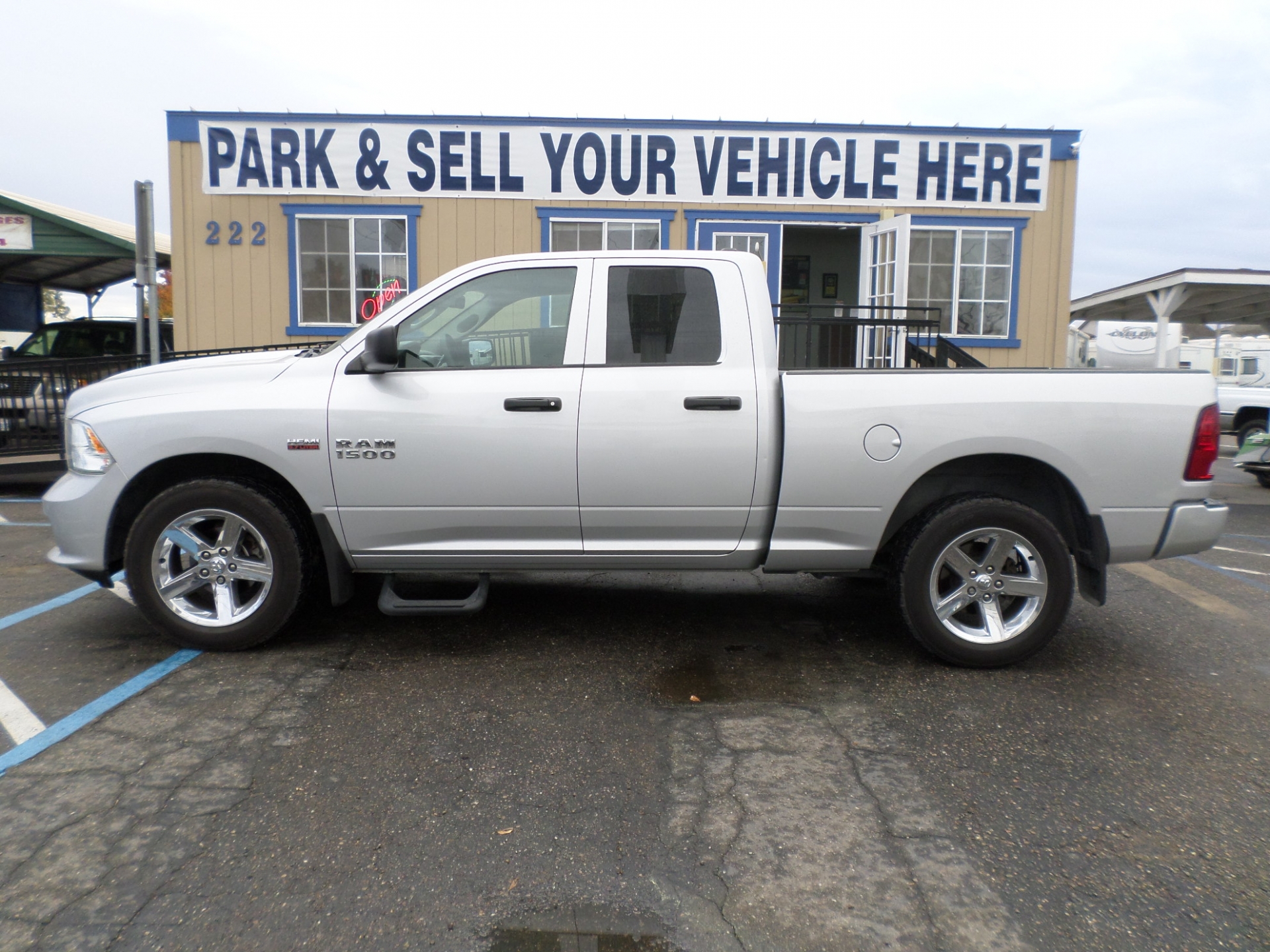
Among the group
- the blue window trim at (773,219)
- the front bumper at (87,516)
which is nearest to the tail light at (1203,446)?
the front bumper at (87,516)

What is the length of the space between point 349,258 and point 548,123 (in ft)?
10.4

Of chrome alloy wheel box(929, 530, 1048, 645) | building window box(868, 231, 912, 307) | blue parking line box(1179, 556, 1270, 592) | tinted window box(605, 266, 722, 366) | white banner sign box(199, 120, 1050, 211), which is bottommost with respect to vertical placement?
blue parking line box(1179, 556, 1270, 592)

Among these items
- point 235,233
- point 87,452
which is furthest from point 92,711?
point 235,233

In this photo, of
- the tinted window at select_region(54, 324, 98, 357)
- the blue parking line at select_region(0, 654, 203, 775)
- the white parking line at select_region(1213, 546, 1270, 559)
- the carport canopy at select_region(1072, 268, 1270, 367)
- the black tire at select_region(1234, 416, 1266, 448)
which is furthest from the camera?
the carport canopy at select_region(1072, 268, 1270, 367)

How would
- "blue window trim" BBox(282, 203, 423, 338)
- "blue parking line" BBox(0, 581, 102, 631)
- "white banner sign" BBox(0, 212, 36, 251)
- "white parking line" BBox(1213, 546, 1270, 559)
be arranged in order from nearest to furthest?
1. "blue parking line" BBox(0, 581, 102, 631)
2. "white parking line" BBox(1213, 546, 1270, 559)
3. "blue window trim" BBox(282, 203, 423, 338)
4. "white banner sign" BBox(0, 212, 36, 251)

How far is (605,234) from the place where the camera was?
40.8 feet

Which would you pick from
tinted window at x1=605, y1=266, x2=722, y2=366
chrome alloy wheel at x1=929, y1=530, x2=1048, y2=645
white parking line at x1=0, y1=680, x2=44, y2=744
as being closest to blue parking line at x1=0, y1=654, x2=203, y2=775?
white parking line at x1=0, y1=680, x2=44, y2=744

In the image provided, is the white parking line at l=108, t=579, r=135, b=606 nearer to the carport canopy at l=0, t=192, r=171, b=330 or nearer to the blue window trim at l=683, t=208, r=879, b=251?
the carport canopy at l=0, t=192, r=171, b=330

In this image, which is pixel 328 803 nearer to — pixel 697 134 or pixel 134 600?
pixel 134 600

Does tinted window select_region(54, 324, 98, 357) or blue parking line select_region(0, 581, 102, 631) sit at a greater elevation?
tinted window select_region(54, 324, 98, 357)

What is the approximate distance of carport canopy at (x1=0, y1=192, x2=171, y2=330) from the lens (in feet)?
43.7

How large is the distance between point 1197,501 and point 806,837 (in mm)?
2715

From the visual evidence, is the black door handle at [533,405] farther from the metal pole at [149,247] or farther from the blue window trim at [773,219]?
the blue window trim at [773,219]

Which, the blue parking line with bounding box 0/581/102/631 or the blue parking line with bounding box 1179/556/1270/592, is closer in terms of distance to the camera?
the blue parking line with bounding box 0/581/102/631
